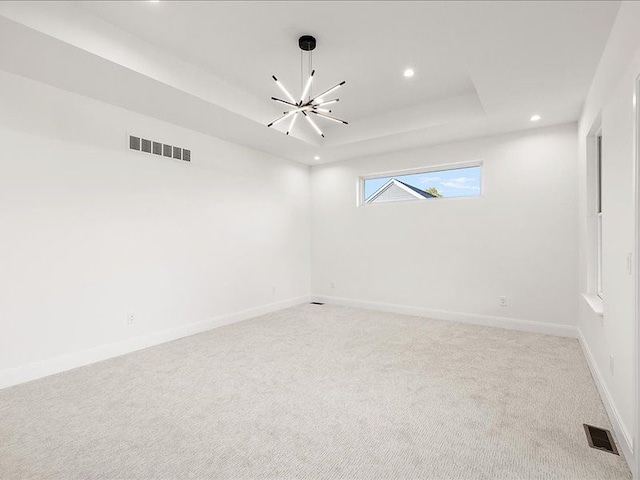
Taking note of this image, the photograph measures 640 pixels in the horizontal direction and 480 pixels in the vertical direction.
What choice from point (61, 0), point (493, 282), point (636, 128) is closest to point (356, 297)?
point (493, 282)

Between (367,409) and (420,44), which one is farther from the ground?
(420,44)

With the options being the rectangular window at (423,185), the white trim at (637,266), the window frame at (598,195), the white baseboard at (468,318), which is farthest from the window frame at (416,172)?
the white trim at (637,266)

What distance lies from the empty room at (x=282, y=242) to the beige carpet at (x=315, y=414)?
21mm

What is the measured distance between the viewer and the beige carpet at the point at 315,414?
186cm

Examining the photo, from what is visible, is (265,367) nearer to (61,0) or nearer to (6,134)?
(6,134)

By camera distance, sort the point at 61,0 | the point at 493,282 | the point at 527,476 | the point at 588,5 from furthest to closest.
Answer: the point at 493,282 → the point at 61,0 → the point at 588,5 → the point at 527,476

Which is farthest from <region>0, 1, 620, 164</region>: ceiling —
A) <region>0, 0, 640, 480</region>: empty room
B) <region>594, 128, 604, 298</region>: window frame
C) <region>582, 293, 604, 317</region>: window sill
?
<region>582, 293, 604, 317</region>: window sill

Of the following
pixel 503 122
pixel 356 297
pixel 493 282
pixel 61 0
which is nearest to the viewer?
pixel 61 0

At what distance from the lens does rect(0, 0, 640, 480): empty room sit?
2062mm

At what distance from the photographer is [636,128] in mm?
1794

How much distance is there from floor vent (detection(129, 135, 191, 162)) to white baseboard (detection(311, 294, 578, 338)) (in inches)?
134

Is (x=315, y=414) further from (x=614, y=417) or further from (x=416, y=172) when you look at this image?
(x=416, y=172)

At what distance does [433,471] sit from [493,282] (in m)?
3.42

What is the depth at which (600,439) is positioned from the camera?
2080 millimetres
